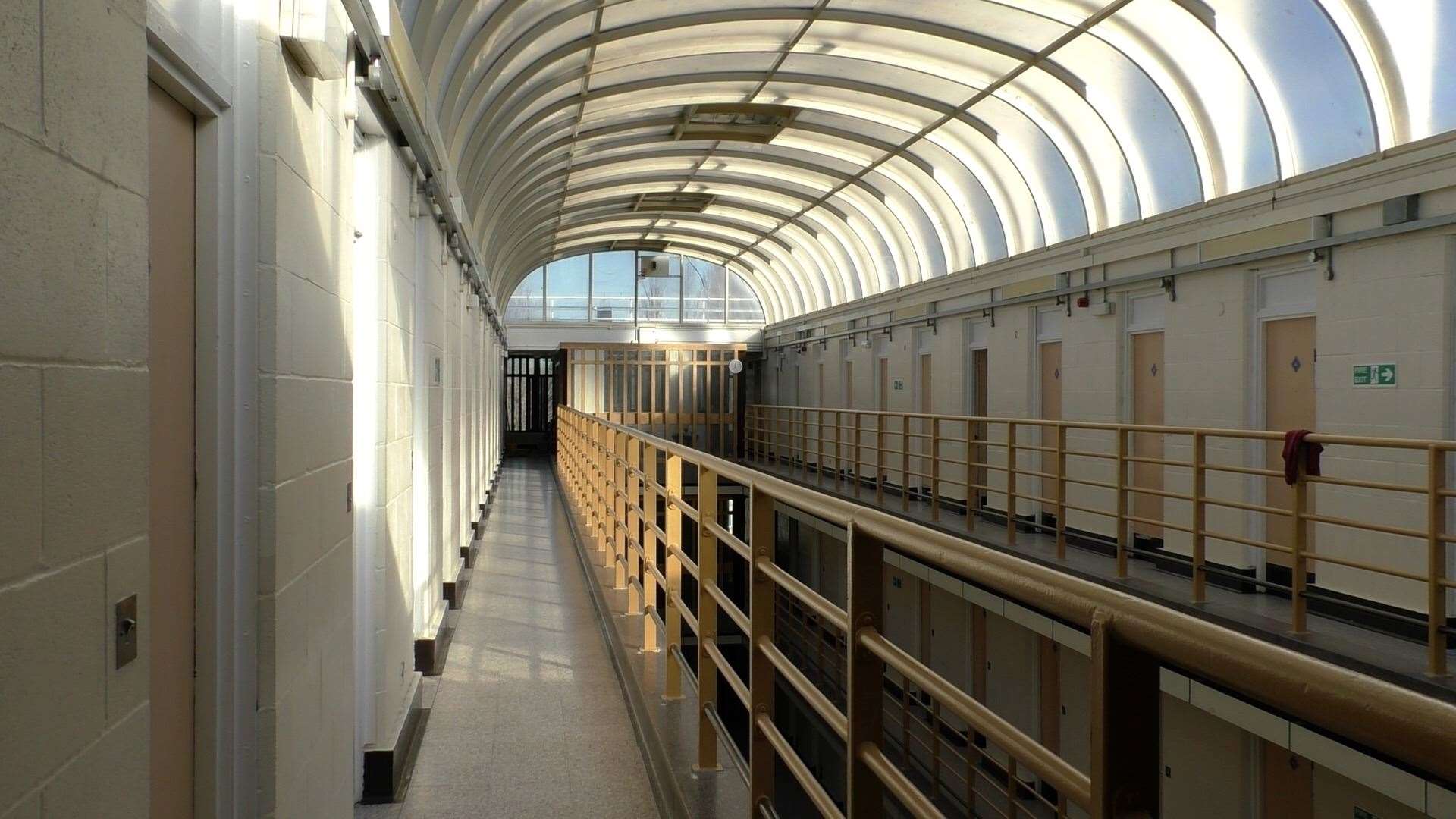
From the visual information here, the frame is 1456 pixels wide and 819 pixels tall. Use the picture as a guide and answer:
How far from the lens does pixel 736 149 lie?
1512 centimetres

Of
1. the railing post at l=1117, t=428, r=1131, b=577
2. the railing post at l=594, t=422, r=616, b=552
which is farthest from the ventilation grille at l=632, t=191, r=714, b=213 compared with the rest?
the railing post at l=1117, t=428, r=1131, b=577

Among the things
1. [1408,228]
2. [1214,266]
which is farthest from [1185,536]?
[1408,228]

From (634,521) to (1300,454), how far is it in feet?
11.1

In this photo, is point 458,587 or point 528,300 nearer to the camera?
point 458,587

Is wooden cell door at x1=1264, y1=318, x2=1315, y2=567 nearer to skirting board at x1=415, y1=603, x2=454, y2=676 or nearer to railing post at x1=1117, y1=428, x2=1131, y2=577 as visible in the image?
railing post at x1=1117, y1=428, x2=1131, y2=577

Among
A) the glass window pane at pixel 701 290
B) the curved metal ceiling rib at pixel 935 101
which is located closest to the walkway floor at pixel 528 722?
the curved metal ceiling rib at pixel 935 101

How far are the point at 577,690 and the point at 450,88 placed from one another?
12.7ft

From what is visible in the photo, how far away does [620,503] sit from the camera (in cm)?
612

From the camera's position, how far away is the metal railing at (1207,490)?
15.9ft

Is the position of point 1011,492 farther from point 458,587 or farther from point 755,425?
point 755,425

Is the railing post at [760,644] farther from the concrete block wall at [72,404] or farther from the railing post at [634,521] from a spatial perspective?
the railing post at [634,521]

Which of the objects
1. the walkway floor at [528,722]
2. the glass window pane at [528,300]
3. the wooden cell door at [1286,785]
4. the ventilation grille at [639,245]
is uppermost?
the ventilation grille at [639,245]

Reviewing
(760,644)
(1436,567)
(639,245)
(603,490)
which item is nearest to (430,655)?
(603,490)

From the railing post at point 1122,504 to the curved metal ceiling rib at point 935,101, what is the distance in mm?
2813
